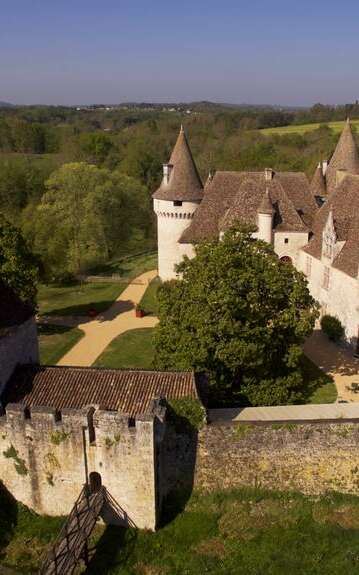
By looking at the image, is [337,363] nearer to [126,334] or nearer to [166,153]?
[126,334]

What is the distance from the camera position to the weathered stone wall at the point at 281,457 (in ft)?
60.7

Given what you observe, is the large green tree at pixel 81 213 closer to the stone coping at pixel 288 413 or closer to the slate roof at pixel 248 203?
the slate roof at pixel 248 203

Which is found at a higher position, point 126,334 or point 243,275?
point 243,275

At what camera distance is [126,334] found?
35.3 meters

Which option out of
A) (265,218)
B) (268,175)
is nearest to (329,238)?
(265,218)

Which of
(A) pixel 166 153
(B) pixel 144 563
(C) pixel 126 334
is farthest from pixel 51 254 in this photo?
(A) pixel 166 153

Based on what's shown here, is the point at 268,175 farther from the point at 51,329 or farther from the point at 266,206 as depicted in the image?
the point at 51,329


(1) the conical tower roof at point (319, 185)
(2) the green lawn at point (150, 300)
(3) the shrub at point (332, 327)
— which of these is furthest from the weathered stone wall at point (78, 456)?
(1) the conical tower roof at point (319, 185)

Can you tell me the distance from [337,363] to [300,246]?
9975 mm

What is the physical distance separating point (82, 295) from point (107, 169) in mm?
27494

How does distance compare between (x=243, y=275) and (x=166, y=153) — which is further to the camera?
(x=166, y=153)

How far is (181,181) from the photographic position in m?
41.0

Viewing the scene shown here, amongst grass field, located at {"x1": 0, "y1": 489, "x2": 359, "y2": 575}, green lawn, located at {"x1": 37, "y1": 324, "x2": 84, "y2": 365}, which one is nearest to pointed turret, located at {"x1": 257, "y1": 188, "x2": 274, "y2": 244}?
green lawn, located at {"x1": 37, "y1": 324, "x2": 84, "y2": 365}

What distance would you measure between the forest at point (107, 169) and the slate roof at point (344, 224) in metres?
21.7
